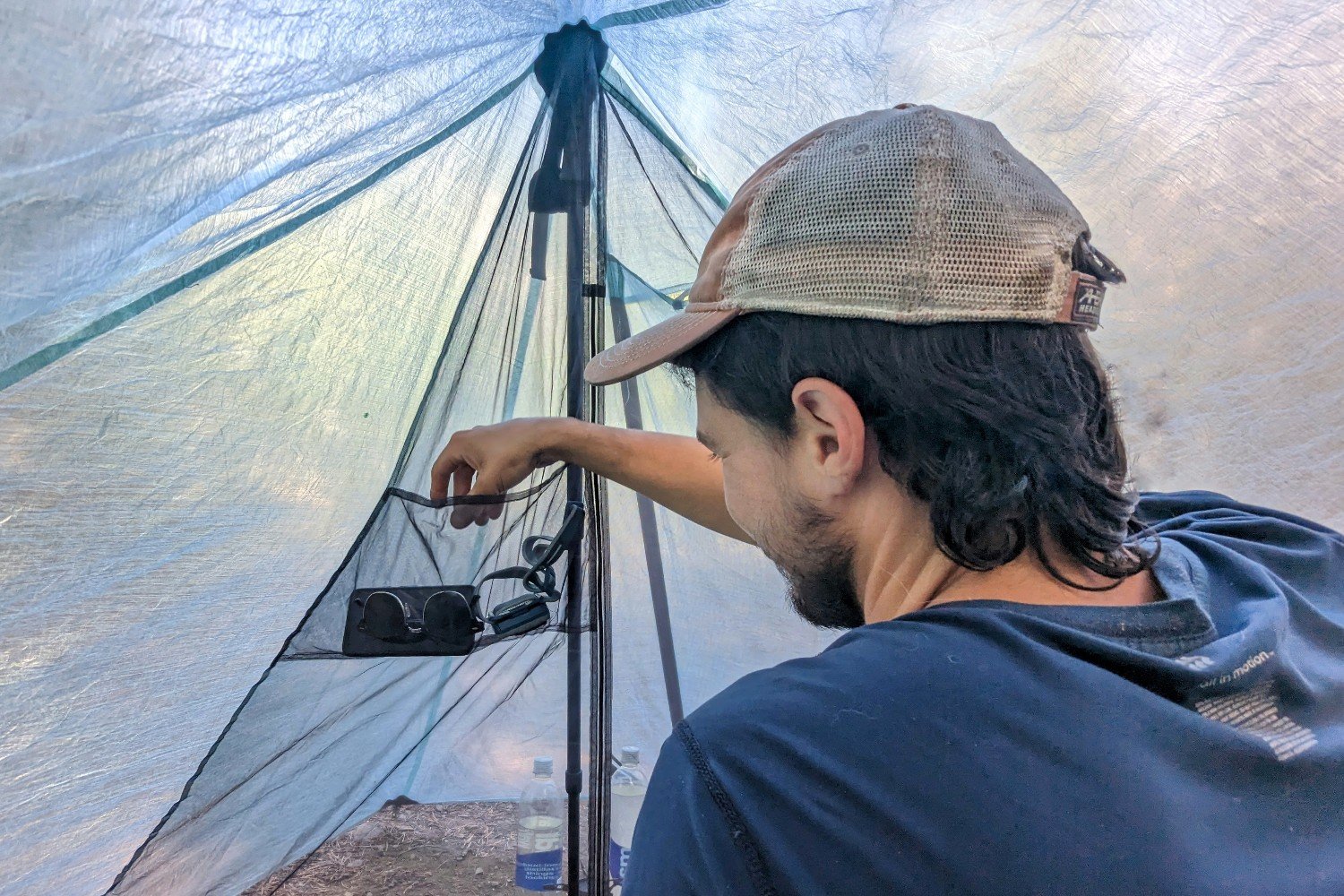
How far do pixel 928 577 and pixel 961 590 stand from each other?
36 millimetres

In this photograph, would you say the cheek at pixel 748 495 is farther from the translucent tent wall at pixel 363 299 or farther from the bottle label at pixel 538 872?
the bottle label at pixel 538 872

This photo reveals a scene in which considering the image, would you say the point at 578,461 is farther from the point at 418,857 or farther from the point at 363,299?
the point at 418,857

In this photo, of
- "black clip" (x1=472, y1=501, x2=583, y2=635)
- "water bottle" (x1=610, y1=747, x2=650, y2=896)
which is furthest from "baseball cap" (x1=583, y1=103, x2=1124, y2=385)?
"water bottle" (x1=610, y1=747, x2=650, y2=896)

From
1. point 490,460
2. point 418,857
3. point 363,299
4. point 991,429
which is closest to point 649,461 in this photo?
point 490,460

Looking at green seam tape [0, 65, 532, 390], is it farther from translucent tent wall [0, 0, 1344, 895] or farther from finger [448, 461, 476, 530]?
finger [448, 461, 476, 530]

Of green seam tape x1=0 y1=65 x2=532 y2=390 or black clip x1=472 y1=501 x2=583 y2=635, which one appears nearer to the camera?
green seam tape x1=0 y1=65 x2=532 y2=390

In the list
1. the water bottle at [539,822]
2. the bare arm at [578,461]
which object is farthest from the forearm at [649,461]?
the water bottle at [539,822]

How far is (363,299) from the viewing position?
133 cm

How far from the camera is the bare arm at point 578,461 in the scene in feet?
4.63

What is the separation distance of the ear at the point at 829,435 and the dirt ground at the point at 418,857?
1.42 metres

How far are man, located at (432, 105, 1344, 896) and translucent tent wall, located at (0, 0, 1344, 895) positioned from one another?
51 cm

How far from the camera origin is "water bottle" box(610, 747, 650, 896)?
199 cm

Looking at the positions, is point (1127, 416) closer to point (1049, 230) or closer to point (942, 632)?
point (1049, 230)

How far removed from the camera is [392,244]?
135 cm
